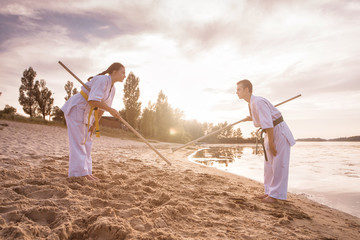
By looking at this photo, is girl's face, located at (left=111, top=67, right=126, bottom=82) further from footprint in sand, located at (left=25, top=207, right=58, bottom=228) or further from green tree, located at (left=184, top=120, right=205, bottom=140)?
green tree, located at (left=184, top=120, right=205, bottom=140)

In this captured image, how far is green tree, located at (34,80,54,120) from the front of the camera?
27.7 m

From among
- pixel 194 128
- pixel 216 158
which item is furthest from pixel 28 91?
pixel 194 128

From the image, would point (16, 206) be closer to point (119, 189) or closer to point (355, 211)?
point (119, 189)

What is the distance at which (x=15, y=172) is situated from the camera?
3.27 meters

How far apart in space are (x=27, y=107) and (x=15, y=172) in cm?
3002

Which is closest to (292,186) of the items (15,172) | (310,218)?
(310,218)

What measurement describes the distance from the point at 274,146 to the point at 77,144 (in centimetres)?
313

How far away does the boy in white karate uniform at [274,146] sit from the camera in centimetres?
311

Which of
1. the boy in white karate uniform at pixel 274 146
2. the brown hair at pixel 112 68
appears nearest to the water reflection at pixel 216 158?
the boy in white karate uniform at pixel 274 146

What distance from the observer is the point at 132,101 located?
2870 cm

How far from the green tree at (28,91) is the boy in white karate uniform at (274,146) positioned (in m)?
31.7

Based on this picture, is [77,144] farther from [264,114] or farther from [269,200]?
[269,200]

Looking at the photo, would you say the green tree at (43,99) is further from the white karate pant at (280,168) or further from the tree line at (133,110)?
the white karate pant at (280,168)

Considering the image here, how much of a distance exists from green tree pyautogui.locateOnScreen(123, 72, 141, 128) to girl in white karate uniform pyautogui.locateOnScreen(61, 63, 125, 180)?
25063 mm
